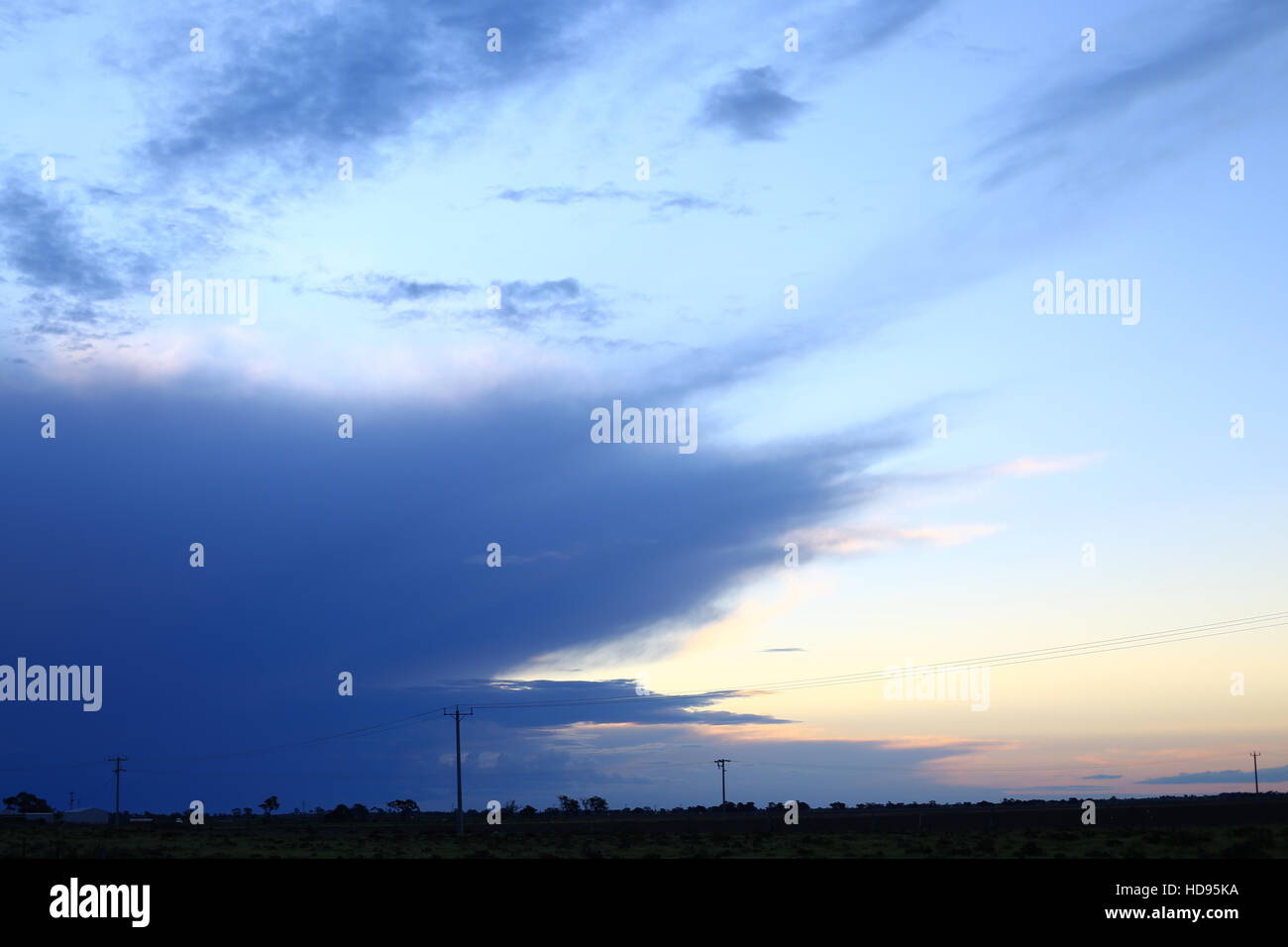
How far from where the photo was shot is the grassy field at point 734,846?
5972 centimetres

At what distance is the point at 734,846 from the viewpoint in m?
73.9

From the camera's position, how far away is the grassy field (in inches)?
2351
